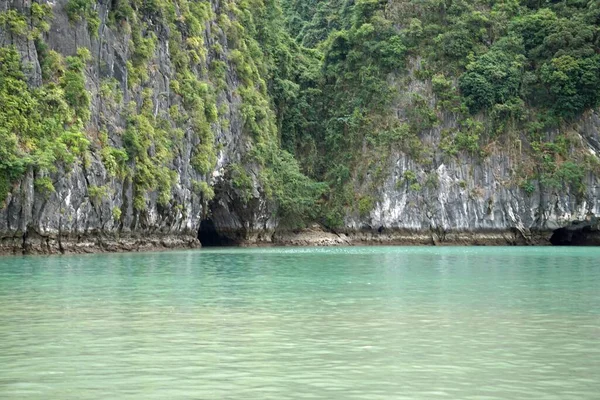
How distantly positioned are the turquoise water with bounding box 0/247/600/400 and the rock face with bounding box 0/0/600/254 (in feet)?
55.4

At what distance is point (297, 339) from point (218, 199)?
4459 centimetres

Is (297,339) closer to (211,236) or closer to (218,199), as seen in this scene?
(218,199)

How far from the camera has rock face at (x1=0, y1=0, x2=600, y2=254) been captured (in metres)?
37.3

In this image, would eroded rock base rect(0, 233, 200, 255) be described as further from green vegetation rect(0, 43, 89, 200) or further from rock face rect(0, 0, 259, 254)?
green vegetation rect(0, 43, 89, 200)

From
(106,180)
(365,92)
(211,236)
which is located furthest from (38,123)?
(365,92)

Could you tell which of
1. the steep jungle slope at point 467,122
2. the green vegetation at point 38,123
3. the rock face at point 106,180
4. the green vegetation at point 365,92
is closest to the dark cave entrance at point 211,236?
the green vegetation at point 365,92

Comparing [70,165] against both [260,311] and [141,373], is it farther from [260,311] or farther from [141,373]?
[141,373]

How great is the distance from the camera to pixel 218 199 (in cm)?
5612

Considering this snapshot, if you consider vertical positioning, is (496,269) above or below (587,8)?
below

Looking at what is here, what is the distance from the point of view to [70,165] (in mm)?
37500

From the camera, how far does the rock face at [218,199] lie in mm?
37344

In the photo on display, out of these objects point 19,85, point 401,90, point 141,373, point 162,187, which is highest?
point 401,90

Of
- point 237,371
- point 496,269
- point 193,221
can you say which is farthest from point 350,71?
point 237,371

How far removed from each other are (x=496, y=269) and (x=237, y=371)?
62.4 feet
